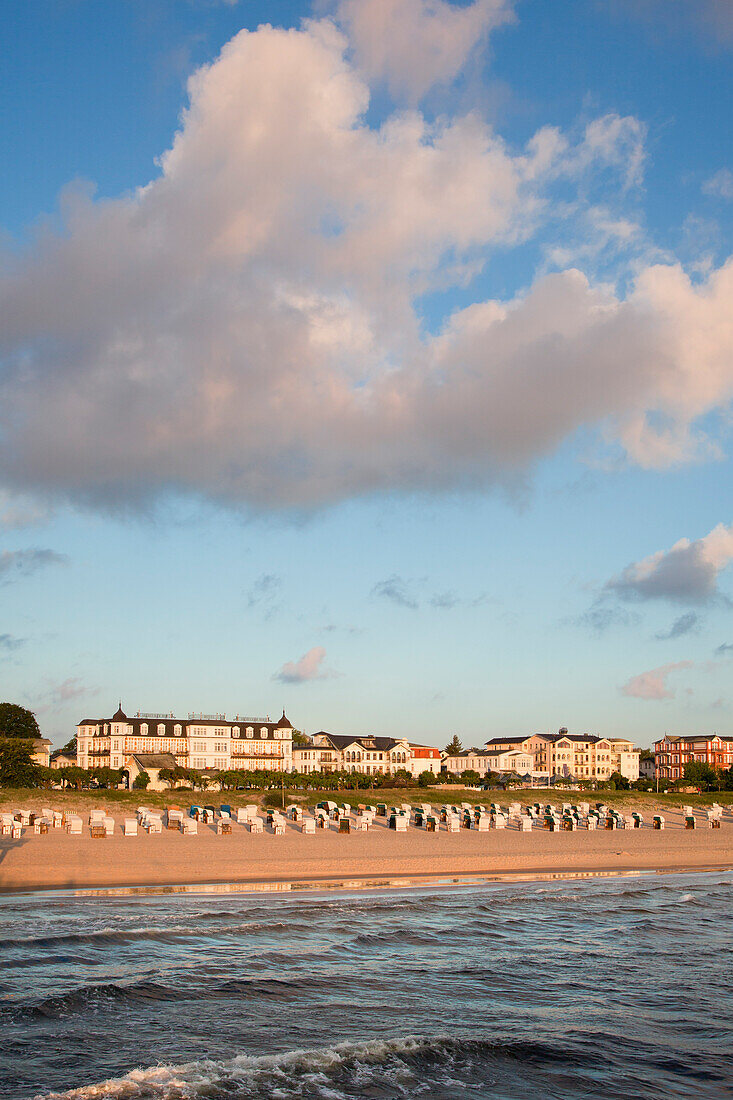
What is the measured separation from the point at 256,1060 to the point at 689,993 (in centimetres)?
813

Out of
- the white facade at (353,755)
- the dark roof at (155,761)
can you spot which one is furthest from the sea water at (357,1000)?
the white facade at (353,755)

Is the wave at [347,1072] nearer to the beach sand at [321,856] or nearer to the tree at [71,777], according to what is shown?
the beach sand at [321,856]

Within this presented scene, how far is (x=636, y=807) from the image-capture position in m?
69.2

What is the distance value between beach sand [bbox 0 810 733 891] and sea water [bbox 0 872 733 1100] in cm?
475

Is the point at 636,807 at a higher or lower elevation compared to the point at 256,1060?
lower

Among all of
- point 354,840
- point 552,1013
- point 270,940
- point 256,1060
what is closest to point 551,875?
point 354,840

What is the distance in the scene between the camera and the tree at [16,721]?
3721 inches

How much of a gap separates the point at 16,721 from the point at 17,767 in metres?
39.3

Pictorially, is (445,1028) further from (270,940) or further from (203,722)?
(203,722)

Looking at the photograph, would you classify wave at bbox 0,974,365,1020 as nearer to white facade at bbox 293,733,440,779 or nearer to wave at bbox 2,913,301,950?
wave at bbox 2,913,301,950

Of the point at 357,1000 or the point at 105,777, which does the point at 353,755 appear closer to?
the point at 105,777

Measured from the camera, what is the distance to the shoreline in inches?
987

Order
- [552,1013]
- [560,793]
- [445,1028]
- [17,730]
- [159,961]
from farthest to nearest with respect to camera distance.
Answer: [17,730], [560,793], [159,961], [552,1013], [445,1028]

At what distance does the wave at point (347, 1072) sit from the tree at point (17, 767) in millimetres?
50039
